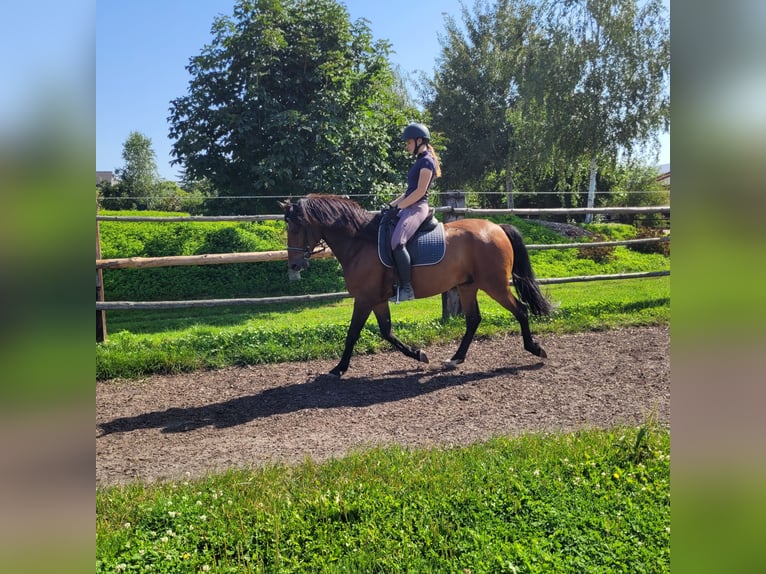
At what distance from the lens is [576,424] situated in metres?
4.59

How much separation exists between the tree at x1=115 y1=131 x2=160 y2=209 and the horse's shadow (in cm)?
2740

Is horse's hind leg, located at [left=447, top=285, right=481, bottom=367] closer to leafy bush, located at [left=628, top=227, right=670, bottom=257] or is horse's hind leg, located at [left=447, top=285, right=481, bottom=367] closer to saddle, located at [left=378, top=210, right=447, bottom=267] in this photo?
saddle, located at [left=378, top=210, right=447, bottom=267]

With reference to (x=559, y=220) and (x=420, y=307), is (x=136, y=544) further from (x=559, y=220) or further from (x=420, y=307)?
(x=559, y=220)

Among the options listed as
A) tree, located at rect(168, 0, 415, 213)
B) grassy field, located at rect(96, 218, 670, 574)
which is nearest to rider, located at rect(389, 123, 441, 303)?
grassy field, located at rect(96, 218, 670, 574)

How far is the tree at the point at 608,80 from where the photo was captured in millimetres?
20031

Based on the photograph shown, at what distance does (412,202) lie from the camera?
19.1 feet

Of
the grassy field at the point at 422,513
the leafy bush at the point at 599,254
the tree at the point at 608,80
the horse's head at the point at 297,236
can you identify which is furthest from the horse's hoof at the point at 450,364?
the tree at the point at 608,80

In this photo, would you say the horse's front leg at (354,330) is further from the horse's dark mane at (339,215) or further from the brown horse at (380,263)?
the horse's dark mane at (339,215)

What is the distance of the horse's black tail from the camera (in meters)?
6.61

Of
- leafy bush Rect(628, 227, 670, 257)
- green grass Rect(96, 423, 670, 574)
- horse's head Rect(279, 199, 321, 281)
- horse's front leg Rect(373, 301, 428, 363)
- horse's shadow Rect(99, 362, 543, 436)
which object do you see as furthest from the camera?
leafy bush Rect(628, 227, 670, 257)

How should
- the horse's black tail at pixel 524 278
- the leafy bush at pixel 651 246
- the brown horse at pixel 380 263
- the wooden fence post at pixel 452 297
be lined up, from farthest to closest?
the leafy bush at pixel 651 246 < the wooden fence post at pixel 452 297 < the horse's black tail at pixel 524 278 < the brown horse at pixel 380 263

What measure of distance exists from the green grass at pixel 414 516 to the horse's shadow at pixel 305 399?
4.62ft

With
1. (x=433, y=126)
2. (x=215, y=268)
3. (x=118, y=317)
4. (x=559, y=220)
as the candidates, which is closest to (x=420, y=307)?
(x=215, y=268)
